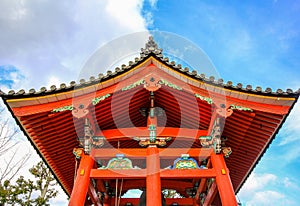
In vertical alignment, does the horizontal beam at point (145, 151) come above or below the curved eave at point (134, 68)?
below

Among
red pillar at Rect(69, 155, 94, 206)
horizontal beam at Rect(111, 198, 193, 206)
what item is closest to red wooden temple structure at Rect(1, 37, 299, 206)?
red pillar at Rect(69, 155, 94, 206)

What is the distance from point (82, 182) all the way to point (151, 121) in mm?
2235

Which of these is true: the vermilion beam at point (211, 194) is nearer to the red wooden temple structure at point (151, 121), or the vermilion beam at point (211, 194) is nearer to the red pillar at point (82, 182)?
the red wooden temple structure at point (151, 121)

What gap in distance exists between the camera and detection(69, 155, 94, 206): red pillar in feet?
19.6

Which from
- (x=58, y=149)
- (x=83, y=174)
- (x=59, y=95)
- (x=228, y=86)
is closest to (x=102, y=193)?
(x=58, y=149)

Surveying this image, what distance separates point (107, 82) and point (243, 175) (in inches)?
220

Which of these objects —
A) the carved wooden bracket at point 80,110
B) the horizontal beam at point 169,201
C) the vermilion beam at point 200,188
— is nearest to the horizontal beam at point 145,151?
the carved wooden bracket at point 80,110

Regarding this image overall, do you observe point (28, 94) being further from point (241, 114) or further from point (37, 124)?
point (241, 114)

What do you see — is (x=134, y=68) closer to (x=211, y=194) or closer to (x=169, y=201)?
(x=211, y=194)

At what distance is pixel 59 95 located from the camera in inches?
254

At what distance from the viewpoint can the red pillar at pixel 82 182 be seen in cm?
598

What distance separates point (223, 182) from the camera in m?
6.36

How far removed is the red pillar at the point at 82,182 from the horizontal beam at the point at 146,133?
81 centimetres

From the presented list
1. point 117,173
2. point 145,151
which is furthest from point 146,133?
point 117,173
